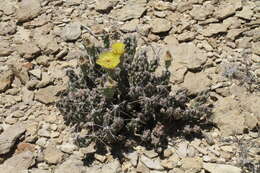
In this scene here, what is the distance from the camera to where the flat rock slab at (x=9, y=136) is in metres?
3.44

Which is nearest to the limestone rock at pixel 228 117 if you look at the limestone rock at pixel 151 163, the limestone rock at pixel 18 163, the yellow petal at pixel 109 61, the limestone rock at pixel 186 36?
the limestone rock at pixel 151 163

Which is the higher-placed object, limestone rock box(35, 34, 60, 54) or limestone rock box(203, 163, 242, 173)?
limestone rock box(35, 34, 60, 54)

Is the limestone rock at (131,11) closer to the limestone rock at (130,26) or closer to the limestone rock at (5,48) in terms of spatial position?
the limestone rock at (130,26)

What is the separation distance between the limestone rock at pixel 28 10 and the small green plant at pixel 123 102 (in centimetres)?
132

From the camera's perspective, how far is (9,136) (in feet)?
11.6

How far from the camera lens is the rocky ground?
3354 millimetres

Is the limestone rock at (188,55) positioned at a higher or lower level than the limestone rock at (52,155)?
higher

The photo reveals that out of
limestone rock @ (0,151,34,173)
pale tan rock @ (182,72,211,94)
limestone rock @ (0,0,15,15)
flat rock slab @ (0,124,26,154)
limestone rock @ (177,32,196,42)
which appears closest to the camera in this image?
limestone rock @ (0,151,34,173)

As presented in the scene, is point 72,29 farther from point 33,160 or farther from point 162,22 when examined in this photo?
point 33,160

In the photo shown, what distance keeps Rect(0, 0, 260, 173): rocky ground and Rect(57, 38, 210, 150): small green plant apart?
0.50 ft

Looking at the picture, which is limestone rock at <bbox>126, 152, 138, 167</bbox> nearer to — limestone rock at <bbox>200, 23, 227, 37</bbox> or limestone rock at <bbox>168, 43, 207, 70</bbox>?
limestone rock at <bbox>168, 43, 207, 70</bbox>

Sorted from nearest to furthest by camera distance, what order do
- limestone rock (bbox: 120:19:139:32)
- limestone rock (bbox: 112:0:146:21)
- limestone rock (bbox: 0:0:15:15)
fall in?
limestone rock (bbox: 120:19:139:32), limestone rock (bbox: 112:0:146:21), limestone rock (bbox: 0:0:15:15)

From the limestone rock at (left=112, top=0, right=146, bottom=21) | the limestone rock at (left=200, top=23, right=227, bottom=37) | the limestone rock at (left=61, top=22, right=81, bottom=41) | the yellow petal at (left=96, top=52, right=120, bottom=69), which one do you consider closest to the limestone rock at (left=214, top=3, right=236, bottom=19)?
the limestone rock at (left=200, top=23, right=227, bottom=37)

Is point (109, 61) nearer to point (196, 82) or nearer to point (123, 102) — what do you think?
point (123, 102)
